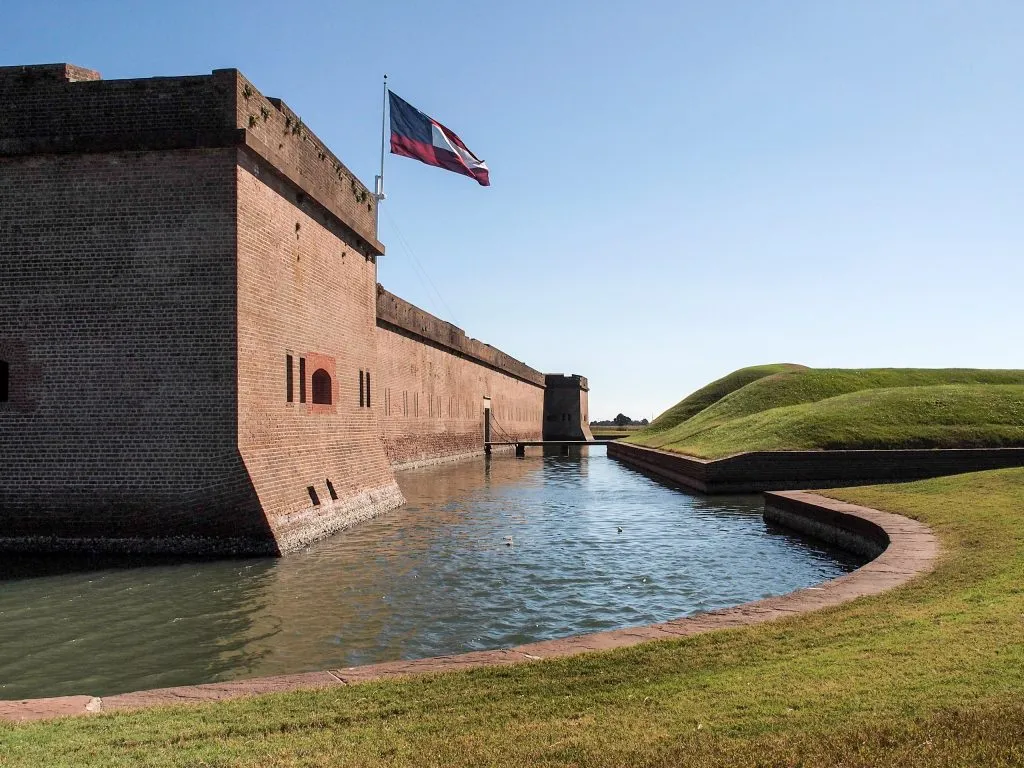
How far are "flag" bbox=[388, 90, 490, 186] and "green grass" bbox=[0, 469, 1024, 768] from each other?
55.5ft

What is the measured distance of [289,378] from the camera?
45.5 ft

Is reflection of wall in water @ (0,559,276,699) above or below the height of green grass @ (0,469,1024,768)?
below

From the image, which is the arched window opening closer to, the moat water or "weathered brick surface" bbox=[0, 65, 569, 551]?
the moat water

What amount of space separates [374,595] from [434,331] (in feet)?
84.9

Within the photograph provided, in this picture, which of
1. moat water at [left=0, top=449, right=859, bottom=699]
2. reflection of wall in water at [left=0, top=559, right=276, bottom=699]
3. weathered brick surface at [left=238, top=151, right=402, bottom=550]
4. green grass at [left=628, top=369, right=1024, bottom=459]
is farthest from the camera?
green grass at [left=628, top=369, right=1024, bottom=459]

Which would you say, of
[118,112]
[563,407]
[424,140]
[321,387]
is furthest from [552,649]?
[563,407]

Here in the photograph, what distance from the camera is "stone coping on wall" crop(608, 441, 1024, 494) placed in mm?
22938

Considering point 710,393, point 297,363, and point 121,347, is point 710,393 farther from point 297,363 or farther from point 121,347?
point 121,347

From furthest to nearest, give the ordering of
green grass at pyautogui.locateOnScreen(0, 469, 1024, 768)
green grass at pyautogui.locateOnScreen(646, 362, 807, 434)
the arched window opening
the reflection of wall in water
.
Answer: green grass at pyautogui.locateOnScreen(646, 362, 807, 434) → the arched window opening → the reflection of wall in water → green grass at pyautogui.locateOnScreen(0, 469, 1024, 768)

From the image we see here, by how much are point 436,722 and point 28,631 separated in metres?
5.40

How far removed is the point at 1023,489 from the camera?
13133 mm

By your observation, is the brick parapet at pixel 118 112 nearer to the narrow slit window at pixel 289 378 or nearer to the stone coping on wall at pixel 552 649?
the narrow slit window at pixel 289 378

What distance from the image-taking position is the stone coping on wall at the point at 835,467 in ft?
75.3

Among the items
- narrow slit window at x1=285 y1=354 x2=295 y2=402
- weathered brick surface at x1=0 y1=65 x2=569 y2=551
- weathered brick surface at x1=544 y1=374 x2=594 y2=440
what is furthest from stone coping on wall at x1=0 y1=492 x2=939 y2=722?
weathered brick surface at x1=544 y1=374 x2=594 y2=440
